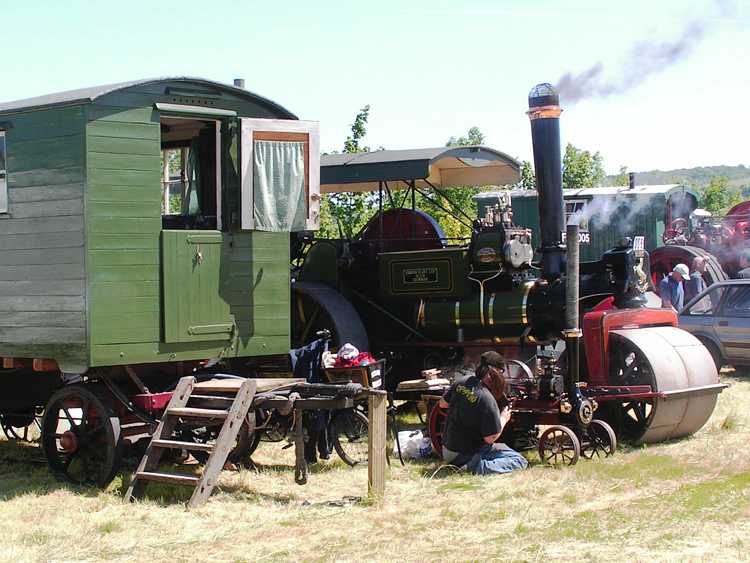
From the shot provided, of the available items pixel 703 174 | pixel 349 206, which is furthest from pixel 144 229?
pixel 703 174

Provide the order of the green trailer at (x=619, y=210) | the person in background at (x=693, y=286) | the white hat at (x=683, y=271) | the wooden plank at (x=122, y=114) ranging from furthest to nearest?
the green trailer at (x=619, y=210)
the person in background at (x=693, y=286)
the white hat at (x=683, y=271)
the wooden plank at (x=122, y=114)

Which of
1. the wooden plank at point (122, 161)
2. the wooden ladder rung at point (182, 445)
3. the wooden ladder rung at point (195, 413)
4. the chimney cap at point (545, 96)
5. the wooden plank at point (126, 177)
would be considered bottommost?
the wooden ladder rung at point (182, 445)

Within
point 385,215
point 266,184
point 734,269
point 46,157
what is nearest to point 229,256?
point 266,184

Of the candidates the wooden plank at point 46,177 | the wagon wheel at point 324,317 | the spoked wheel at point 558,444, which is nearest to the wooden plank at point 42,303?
the wooden plank at point 46,177

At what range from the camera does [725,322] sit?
14.3 m

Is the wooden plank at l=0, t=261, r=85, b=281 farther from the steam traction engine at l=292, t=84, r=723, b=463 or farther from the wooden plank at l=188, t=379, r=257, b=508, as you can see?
the steam traction engine at l=292, t=84, r=723, b=463

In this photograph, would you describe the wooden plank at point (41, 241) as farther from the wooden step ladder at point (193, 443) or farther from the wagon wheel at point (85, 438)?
the wooden step ladder at point (193, 443)

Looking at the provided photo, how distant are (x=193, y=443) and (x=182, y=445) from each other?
100mm

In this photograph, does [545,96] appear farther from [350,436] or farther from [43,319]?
[43,319]

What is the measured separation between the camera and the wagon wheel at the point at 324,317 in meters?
11.2

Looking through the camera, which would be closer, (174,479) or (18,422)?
(174,479)

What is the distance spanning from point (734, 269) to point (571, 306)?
11.8 m

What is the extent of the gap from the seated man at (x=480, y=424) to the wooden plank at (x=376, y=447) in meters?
1.05

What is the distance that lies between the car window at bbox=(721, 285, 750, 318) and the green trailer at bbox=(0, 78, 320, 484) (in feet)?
24.4
